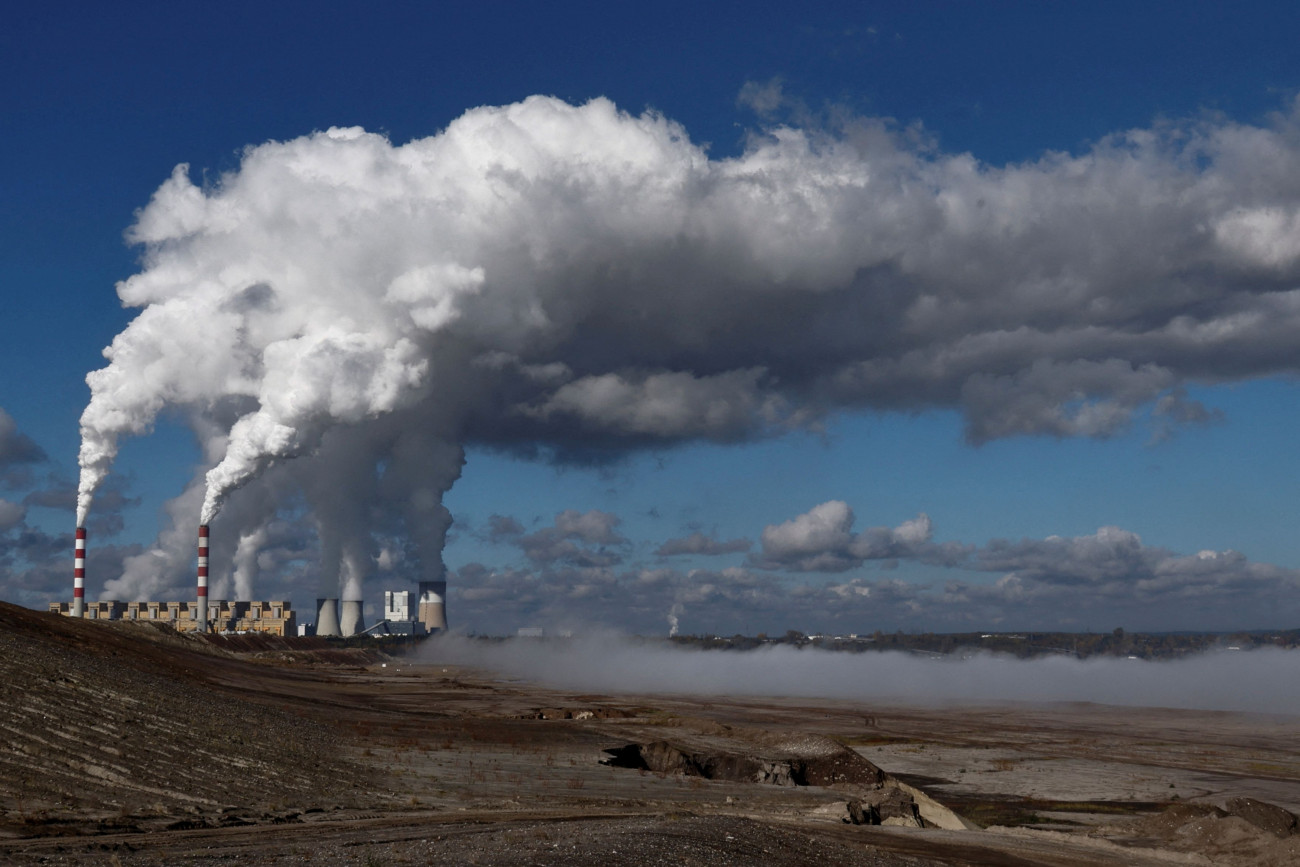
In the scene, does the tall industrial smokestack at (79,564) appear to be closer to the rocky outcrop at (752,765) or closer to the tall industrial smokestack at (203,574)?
the tall industrial smokestack at (203,574)

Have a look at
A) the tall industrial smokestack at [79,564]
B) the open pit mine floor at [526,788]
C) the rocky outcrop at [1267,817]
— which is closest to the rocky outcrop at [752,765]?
the open pit mine floor at [526,788]

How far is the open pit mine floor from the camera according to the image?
1113 inches

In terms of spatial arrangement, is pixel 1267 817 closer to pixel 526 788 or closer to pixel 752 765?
pixel 752 765

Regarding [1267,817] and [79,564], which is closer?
[1267,817]

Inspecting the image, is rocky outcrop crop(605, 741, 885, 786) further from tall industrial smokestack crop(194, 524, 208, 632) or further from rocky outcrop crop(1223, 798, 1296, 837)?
tall industrial smokestack crop(194, 524, 208, 632)

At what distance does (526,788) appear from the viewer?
4809 centimetres

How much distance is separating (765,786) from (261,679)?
7020 cm

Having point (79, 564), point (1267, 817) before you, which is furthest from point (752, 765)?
point (79, 564)

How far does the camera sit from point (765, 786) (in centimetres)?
5712

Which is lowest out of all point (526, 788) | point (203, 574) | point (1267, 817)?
point (1267, 817)

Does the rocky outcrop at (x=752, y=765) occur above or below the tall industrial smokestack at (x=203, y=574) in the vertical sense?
below

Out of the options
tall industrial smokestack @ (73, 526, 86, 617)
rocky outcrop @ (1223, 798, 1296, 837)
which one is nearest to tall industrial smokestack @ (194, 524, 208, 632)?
tall industrial smokestack @ (73, 526, 86, 617)

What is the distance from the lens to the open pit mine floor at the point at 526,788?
28.3 m

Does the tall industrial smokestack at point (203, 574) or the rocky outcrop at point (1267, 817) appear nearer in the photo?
the rocky outcrop at point (1267, 817)
